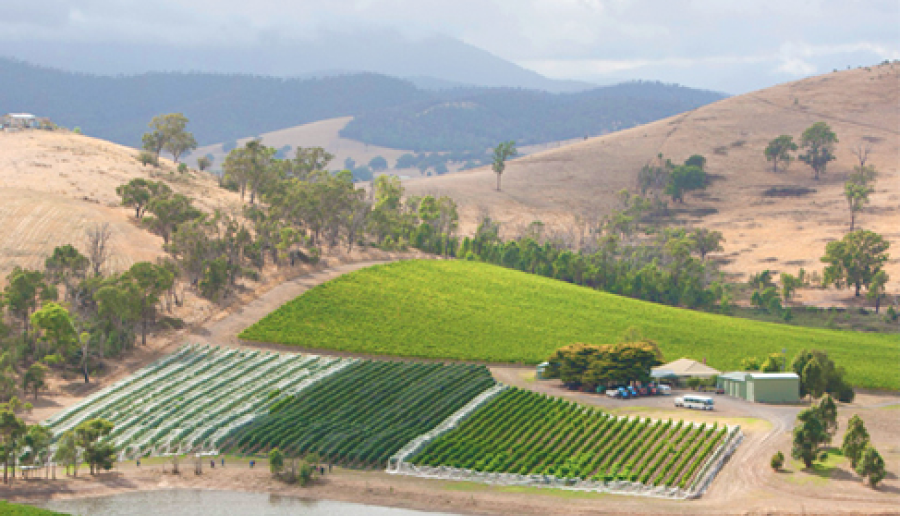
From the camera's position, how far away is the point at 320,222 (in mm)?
130250

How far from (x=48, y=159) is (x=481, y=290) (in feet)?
254

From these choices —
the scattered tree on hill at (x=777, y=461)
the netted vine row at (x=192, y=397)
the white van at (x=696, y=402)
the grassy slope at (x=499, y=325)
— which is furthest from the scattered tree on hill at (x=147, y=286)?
the scattered tree on hill at (x=777, y=461)

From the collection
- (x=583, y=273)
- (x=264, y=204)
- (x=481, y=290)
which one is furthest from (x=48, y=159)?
(x=583, y=273)

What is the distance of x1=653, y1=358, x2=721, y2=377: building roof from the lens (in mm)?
90938

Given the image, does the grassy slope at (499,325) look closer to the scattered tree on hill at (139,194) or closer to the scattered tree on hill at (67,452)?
the scattered tree on hill at (139,194)

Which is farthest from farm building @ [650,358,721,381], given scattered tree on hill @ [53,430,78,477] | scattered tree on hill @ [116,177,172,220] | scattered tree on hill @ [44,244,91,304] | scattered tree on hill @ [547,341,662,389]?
scattered tree on hill @ [116,177,172,220]

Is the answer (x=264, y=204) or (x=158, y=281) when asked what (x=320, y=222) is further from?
(x=158, y=281)

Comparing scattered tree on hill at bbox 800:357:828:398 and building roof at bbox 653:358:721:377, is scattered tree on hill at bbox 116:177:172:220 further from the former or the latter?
scattered tree on hill at bbox 800:357:828:398

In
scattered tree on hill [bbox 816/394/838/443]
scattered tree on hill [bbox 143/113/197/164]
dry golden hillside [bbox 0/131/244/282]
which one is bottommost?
scattered tree on hill [bbox 816/394/838/443]

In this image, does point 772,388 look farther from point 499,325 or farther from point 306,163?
point 306,163

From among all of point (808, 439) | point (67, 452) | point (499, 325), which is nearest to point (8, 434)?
point (67, 452)

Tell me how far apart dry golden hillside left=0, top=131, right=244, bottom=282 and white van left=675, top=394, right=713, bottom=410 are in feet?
215

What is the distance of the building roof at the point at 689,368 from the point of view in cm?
9094

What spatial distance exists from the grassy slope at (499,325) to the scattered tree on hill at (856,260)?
29.7 meters
